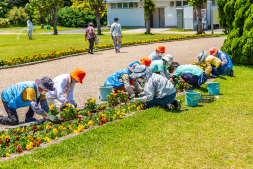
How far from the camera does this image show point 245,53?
13.7 meters

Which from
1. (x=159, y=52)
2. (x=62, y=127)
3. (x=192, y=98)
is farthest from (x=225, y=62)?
(x=62, y=127)

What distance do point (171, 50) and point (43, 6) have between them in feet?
63.9

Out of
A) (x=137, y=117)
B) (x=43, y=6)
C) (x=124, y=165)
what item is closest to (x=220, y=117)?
(x=137, y=117)

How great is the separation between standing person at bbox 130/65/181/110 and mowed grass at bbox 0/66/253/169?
246mm

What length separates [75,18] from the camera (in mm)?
47719

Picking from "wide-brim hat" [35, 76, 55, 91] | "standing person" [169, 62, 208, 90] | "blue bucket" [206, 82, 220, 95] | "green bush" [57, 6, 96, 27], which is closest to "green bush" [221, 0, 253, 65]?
"standing person" [169, 62, 208, 90]

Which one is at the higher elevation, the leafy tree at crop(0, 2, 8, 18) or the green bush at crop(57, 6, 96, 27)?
the leafy tree at crop(0, 2, 8, 18)

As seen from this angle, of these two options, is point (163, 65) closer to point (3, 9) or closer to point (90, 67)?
point (90, 67)

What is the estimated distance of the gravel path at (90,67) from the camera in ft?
34.0

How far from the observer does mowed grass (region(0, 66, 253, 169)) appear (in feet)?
16.4

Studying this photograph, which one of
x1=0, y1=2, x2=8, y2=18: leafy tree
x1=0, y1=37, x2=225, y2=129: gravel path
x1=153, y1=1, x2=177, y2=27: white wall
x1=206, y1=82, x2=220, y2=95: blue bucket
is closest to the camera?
x1=206, y1=82, x2=220, y2=95: blue bucket

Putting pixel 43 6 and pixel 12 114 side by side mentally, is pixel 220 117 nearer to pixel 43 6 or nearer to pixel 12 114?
pixel 12 114

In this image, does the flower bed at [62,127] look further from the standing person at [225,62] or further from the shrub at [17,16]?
the shrub at [17,16]

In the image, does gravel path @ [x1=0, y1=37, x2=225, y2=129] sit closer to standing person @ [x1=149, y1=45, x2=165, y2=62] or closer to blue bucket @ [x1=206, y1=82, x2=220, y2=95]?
standing person @ [x1=149, y1=45, x2=165, y2=62]
